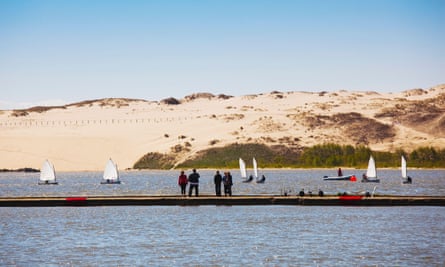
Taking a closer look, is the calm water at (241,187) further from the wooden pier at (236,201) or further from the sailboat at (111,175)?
the wooden pier at (236,201)

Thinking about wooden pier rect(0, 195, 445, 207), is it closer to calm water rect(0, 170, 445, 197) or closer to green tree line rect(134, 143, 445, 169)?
calm water rect(0, 170, 445, 197)

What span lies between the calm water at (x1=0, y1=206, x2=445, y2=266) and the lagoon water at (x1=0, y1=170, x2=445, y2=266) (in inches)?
1.5

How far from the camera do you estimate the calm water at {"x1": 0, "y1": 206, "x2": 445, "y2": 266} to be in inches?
1385

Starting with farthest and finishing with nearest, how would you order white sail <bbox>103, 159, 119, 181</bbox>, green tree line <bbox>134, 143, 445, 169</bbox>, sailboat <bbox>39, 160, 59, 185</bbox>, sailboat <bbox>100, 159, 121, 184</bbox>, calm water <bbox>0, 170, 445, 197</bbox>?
1. green tree line <bbox>134, 143, 445, 169</bbox>
2. sailboat <bbox>39, 160, 59, 185</bbox>
3. white sail <bbox>103, 159, 119, 181</bbox>
4. sailboat <bbox>100, 159, 121, 184</bbox>
5. calm water <bbox>0, 170, 445, 197</bbox>

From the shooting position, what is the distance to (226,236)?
42.2 m

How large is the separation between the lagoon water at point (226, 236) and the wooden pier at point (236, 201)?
0.58 metres

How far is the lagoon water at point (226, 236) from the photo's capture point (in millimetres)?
35188

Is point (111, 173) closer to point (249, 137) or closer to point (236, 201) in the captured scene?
point (236, 201)

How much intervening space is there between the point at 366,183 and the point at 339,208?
4762 centimetres

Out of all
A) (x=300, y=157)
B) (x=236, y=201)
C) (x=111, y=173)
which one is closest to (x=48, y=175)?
(x=111, y=173)

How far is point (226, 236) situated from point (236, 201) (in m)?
12.2

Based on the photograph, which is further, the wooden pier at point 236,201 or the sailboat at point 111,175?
the sailboat at point 111,175

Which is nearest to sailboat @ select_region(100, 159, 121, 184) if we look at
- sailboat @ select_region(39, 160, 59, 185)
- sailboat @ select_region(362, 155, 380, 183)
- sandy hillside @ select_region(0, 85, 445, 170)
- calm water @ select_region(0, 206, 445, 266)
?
sailboat @ select_region(39, 160, 59, 185)

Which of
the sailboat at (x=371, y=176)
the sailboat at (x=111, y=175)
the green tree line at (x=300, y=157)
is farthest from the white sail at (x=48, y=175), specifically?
the green tree line at (x=300, y=157)
